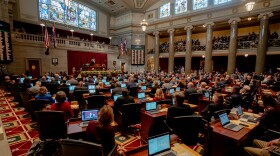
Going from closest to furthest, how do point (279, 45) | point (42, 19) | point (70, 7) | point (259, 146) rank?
point (259, 146)
point (279, 45)
point (42, 19)
point (70, 7)

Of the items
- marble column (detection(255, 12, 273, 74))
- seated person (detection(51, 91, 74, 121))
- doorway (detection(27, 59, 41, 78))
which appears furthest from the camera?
doorway (detection(27, 59, 41, 78))

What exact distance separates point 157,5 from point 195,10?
19.0 ft

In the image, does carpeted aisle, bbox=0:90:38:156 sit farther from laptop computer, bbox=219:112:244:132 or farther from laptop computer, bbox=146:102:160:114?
laptop computer, bbox=219:112:244:132

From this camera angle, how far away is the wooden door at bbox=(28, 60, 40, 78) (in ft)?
40.0

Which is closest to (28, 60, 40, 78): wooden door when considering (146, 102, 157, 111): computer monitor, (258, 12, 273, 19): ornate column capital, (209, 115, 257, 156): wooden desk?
(146, 102, 157, 111): computer monitor

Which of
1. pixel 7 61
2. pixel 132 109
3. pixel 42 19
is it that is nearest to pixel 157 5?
pixel 42 19

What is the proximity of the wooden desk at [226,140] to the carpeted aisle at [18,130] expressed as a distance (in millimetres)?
3883

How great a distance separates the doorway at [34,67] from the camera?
12.2 metres

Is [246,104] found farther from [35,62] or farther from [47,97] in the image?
[35,62]

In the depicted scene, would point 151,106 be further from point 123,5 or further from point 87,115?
point 123,5

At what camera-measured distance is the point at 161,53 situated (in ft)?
65.4

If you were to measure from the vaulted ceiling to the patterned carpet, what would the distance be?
1784cm

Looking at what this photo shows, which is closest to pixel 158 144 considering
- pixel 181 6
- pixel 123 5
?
pixel 181 6

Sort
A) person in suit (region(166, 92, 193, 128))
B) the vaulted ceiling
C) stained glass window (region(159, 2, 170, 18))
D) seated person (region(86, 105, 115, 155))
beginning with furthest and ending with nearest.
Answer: the vaulted ceiling
stained glass window (region(159, 2, 170, 18))
person in suit (region(166, 92, 193, 128))
seated person (region(86, 105, 115, 155))
